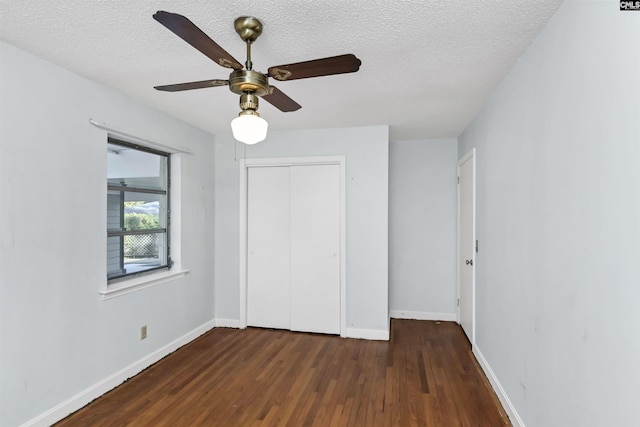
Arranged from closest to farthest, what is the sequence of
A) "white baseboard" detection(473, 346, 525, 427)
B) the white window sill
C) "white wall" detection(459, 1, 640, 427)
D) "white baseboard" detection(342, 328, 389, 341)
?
"white wall" detection(459, 1, 640, 427), "white baseboard" detection(473, 346, 525, 427), the white window sill, "white baseboard" detection(342, 328, 389, 341)

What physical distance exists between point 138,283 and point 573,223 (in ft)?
10.3

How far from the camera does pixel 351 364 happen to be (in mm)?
3176

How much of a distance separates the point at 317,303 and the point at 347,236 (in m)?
0.87

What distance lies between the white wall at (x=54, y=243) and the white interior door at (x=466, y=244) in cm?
318

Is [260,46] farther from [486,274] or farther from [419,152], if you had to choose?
[419,152]

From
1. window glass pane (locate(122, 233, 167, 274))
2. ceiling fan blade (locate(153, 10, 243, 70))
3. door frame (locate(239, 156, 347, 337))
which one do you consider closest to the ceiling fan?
ceiling fan blade (locate(153, 10, 243, 70))

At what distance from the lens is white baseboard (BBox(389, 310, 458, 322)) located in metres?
4.49

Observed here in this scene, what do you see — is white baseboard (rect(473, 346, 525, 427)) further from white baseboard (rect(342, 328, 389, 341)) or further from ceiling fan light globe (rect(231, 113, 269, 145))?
ceiling fan light globe (rect(231, 113, 269, 145))

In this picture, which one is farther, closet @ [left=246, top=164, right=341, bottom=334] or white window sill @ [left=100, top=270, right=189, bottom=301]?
closet @ [left=246, top=164, right=341, bottom=334]

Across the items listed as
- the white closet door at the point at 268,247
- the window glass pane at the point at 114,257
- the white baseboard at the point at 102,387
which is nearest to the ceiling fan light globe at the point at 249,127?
the window glass pane at the point at 114,257

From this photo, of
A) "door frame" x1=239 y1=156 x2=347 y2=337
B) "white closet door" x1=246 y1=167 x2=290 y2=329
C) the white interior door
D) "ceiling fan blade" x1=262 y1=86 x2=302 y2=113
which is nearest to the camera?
"ceiling fan blade" x1=262 y1=86 x2=302 y2=113

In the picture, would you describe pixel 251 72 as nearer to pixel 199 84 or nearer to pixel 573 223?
pixel 199 84

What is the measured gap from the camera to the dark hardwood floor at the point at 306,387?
233cm

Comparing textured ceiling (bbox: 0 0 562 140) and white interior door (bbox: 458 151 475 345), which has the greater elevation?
textured ceiling (bbox: 0 0 562 140)
